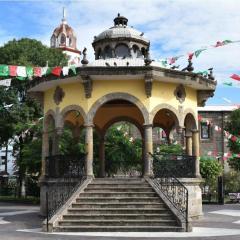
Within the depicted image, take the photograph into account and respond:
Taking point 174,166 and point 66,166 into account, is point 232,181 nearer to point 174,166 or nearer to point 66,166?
point 174,166

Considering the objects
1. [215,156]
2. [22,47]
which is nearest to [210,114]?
[215,156]

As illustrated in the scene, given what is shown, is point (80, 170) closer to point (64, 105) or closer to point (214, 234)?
point (64, 105)

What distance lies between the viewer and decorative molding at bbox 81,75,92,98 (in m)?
16.7

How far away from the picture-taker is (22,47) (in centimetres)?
3488

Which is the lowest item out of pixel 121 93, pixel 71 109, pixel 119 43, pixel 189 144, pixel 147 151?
pixel 147 151

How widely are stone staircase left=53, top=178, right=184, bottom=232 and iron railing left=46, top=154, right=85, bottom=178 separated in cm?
116

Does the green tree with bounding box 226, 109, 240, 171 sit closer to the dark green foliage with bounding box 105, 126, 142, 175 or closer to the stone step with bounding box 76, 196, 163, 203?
the dark green foliage with bounding box 105, 126, 142, 175

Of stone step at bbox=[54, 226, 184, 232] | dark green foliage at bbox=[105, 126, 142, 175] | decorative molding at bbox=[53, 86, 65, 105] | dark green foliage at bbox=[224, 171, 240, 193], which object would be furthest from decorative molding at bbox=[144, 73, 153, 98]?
dark green foliage at bbox=[224, 171, 240, 193]

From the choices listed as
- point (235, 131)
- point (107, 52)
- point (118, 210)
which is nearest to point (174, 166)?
point (118, 210)

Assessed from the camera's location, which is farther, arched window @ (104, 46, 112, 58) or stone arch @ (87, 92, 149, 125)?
arched window @ (104, 46, 112, 58)

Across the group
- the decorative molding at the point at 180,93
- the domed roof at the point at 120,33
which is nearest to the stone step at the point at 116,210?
the decorative molding at the point at 180,93

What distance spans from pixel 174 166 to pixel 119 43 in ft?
17.5

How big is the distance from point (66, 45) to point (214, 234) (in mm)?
68585

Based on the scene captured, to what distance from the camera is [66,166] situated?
17.5 meters
